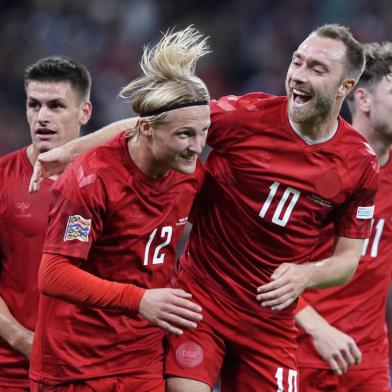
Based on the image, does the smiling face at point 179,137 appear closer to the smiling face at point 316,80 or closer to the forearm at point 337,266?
the smiling face at point 316,80

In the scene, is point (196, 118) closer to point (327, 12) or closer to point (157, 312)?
point (157, 312)

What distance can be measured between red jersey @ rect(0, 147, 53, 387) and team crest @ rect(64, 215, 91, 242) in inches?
34.2

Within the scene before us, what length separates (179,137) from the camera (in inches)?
184

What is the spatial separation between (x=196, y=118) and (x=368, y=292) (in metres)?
2.00

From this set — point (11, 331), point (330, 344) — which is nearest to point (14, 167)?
point (11, 331)

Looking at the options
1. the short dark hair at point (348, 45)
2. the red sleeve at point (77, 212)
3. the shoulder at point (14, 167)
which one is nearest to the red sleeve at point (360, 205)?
the short dark hair at point (348, 45)

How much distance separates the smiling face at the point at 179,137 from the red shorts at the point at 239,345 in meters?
0.85

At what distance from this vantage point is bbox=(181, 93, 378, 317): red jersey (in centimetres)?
515

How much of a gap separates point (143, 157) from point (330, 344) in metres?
1.66

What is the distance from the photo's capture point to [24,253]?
5324 millimetres

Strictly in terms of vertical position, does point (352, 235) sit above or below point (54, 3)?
below

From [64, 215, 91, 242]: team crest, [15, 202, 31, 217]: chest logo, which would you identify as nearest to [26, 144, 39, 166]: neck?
[15, 202, 31, 217]: chest logo

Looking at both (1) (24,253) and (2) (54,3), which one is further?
(2) (54,3)

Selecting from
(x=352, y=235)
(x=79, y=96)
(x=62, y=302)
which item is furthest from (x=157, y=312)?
(x=79, y=96)
